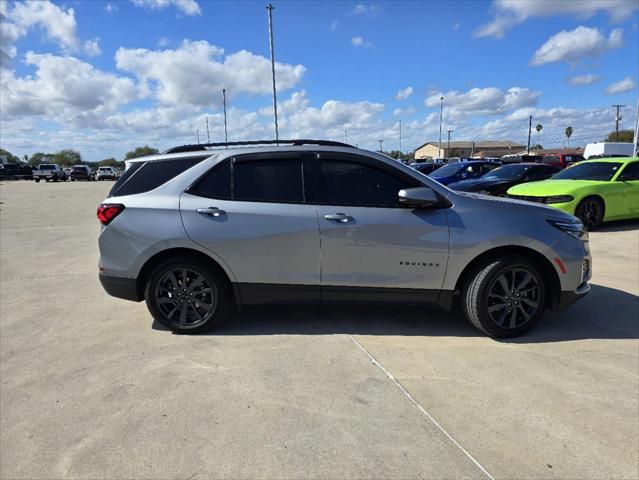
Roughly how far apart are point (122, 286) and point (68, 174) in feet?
187

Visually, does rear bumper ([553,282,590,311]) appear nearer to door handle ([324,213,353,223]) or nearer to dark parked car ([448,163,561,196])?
door handle ([324,213,353,223])

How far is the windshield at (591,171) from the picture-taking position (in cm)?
1030

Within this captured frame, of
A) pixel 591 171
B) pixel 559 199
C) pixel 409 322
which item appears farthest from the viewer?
pixel 591 171

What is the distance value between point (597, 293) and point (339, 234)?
3.58 meters

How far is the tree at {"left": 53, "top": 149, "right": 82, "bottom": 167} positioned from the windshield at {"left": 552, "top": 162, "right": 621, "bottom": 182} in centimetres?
12179

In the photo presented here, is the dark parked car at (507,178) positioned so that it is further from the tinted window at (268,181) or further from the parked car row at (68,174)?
the parked car row at (68,174)

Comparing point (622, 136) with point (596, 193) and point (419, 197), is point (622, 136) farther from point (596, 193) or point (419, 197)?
point (419, 197)

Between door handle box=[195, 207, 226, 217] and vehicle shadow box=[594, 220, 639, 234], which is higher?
door handle box=[195, 207, 226, 217]

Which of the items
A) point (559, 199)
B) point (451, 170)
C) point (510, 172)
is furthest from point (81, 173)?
point (559, 199)

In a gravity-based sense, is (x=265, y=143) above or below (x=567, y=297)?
above

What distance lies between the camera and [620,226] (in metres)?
10.4

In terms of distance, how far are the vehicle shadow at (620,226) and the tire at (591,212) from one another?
0.22 meters

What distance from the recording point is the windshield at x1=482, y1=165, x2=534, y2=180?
13250 millimetres

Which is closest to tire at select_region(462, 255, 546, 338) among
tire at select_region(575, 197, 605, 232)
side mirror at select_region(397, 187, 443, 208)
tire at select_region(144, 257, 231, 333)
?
side mirror at select_region(397, 187, 443, 208)
